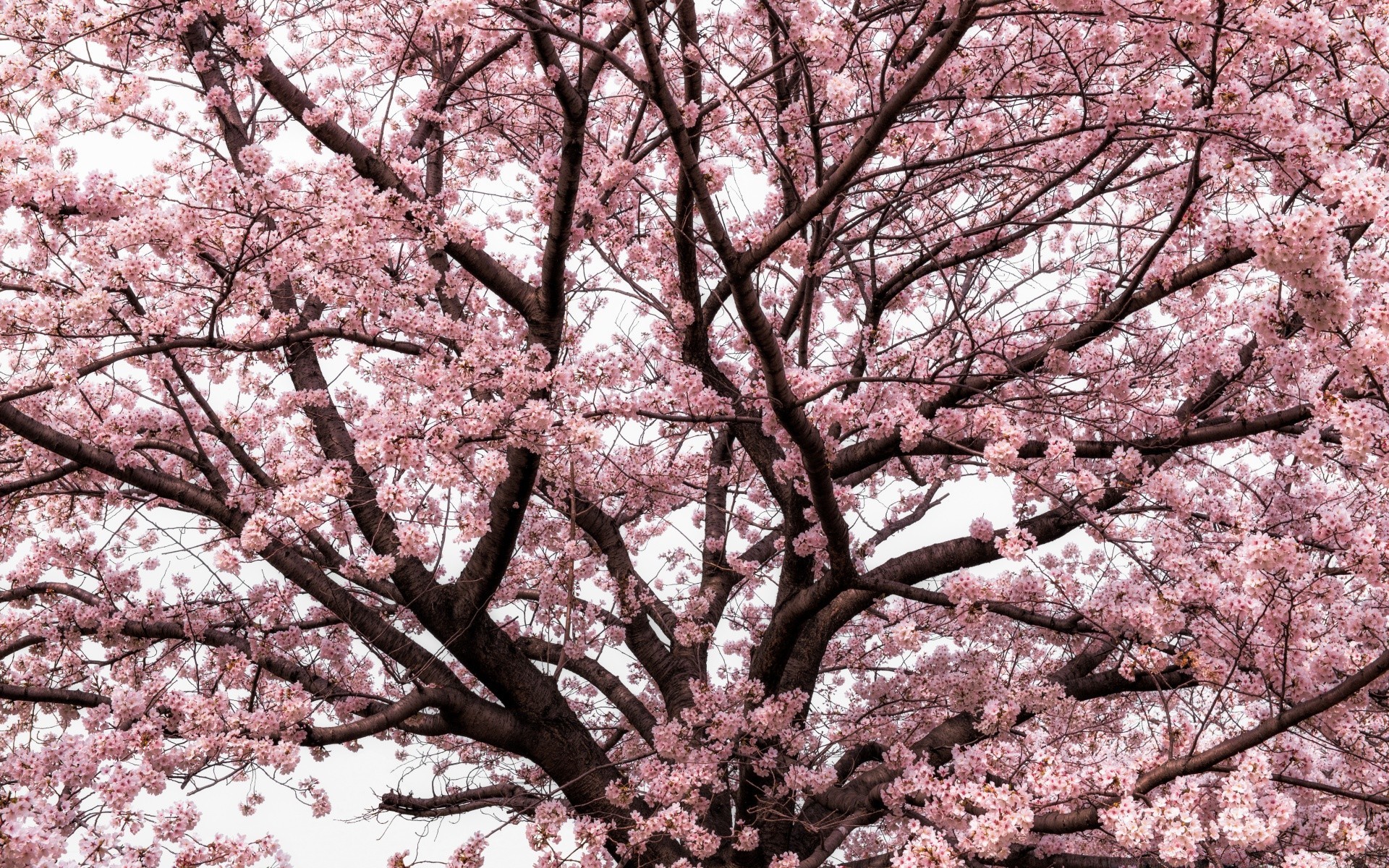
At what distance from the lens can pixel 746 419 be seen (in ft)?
16.5

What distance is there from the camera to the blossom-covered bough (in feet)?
14.5

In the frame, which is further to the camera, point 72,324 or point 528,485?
point 528,485

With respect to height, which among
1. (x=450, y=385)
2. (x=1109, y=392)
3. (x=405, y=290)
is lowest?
(x=1109, y=392)

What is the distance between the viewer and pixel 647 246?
6.98m

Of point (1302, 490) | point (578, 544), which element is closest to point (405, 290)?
point (578, 544)

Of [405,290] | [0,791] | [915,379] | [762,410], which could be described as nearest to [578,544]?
[762,410]

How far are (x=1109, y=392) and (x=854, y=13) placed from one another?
277 centimetres

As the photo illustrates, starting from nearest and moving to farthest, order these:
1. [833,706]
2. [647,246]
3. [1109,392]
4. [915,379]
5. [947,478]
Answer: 1. [915,379]
2. [1109,392]
3. [647,246]
4. [947,478]
5. [833,706]

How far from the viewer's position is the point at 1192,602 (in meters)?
5.23

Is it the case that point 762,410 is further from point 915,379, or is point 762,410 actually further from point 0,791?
point 0,791

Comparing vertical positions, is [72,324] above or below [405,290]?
below

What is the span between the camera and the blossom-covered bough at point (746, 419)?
443cm

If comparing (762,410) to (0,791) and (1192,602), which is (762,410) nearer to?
(1192,602)

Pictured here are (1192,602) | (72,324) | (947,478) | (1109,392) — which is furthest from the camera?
(947,478)
